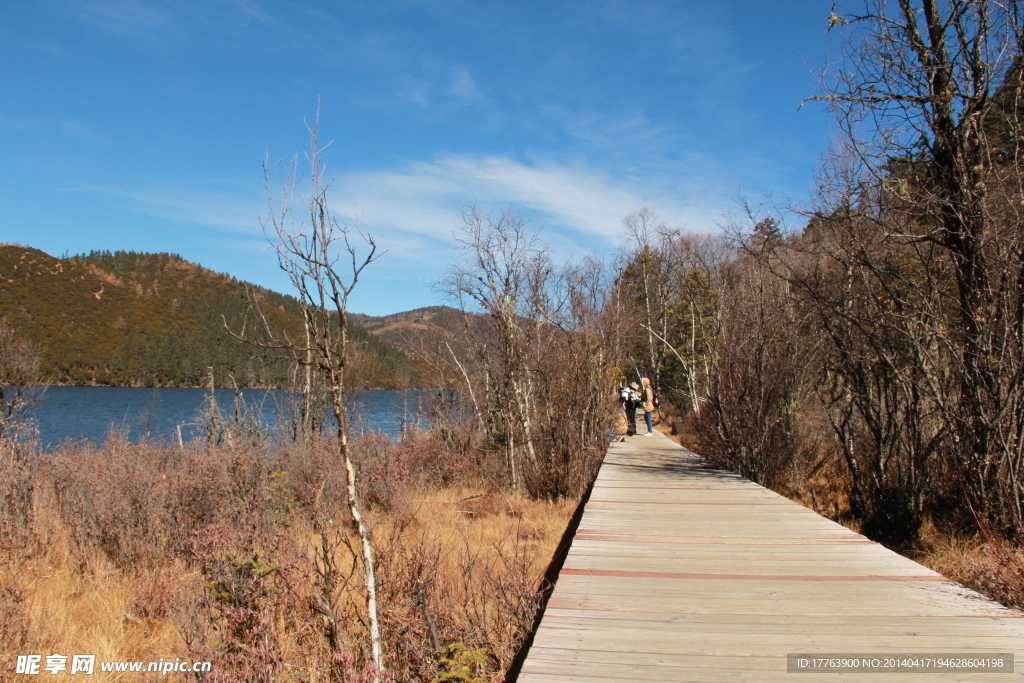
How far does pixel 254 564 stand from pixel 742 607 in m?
3.31

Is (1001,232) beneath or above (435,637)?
above

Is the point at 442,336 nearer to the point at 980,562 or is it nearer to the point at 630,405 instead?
the point at 630,405

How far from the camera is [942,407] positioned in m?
5.91

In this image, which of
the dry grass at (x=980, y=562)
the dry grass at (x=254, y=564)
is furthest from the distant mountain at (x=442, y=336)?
the dry grass at (x=980, y=562)

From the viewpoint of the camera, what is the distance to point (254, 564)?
414 centimetres

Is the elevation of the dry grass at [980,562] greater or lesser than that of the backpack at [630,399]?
lesser

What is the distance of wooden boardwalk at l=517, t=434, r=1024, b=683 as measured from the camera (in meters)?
2.84

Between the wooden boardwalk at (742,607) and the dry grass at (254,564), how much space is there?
1.94ft

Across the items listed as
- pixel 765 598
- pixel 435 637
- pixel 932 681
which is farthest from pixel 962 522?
pixel 435 637

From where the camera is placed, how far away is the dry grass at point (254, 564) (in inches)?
149

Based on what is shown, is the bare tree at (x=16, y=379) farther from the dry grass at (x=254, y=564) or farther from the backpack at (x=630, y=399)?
the backpack at (x=630, y=399)

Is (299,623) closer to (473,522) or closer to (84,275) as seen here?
(473,522)

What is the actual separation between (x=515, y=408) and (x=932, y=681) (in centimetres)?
751

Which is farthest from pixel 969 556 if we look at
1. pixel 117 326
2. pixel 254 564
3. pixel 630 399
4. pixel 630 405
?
pixel 117 326
